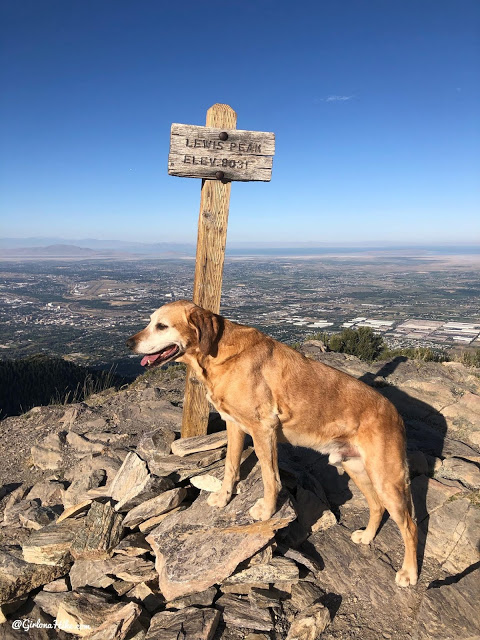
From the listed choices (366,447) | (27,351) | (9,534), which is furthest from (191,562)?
(27,351)

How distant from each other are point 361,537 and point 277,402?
180 centimetres

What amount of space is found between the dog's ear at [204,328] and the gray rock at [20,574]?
2664mm

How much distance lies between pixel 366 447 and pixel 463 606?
1442 mm

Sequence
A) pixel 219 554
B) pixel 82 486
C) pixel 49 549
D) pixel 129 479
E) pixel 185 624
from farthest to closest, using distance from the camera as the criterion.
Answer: pixel 82 486
pixel 129 479
pixel 49 549
pixel 219 554
pixel 185 624

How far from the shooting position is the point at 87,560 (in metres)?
3.84

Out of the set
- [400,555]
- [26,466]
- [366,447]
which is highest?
[366,447]

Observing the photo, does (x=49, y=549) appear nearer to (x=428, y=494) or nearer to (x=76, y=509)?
(x=76, y=509)

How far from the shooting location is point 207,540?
3.69 meters

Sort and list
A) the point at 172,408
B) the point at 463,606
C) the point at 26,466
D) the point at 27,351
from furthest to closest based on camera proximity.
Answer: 1. the point at 27,351
2. the point at 172,408
3. the point at 26,466
4. the point at 463,606

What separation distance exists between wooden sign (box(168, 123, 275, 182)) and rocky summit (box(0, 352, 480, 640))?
2919 millimetres

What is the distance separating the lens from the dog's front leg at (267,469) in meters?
3.60

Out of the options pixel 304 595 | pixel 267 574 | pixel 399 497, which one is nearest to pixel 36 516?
pixel 267 574

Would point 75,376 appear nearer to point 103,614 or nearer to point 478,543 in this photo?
point 103,614

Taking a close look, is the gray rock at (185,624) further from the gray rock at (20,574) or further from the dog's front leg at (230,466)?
the gray rock at (20,574)
